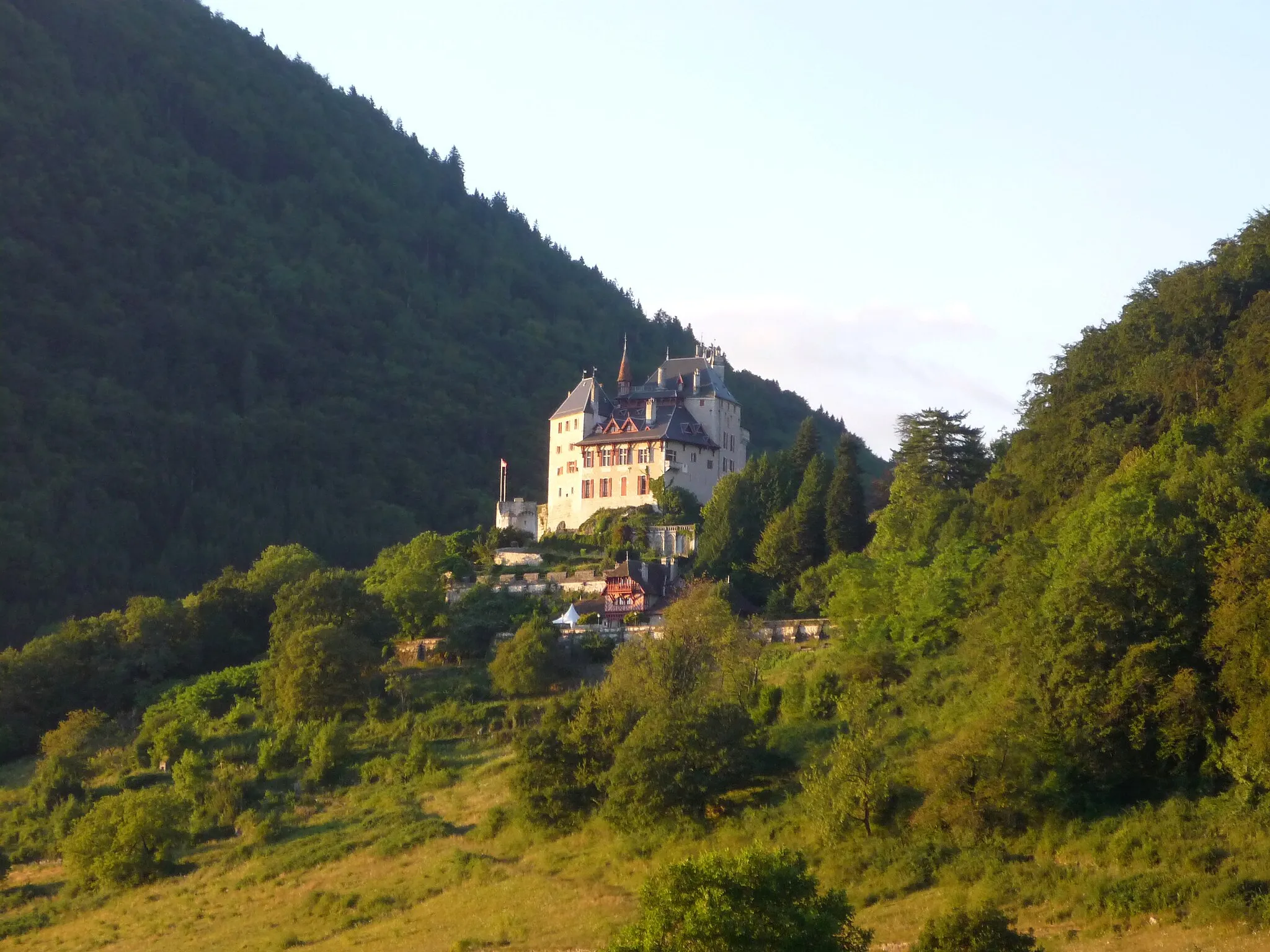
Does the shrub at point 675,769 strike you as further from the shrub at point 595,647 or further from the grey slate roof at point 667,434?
the grey slate roof at point 667,434

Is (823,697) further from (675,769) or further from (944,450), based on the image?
(944,450)

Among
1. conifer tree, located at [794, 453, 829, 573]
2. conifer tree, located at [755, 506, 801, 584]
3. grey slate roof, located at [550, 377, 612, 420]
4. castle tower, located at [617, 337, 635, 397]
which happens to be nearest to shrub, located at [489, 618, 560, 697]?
conifer tree, located at [755, 506, 801, 584]

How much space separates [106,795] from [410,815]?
1304 centimetres

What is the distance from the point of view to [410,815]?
163ft

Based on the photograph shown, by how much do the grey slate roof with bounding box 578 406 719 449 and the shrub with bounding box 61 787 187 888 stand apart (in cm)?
3443

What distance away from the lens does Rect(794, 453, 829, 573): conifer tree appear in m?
67.2

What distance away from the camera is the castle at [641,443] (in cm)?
8006

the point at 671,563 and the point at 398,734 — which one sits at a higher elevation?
the point at 671,563

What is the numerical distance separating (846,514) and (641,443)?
15.7m

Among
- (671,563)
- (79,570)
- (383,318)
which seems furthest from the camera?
(383,318)

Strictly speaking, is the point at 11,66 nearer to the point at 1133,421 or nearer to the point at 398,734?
the point at 398,734

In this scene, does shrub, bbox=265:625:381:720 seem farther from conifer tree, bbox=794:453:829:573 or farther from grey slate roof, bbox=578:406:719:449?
grey slate roof, bbox=578:406:719:449

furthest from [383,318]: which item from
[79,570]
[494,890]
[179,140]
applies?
[494,890]

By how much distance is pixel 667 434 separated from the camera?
79625mm
